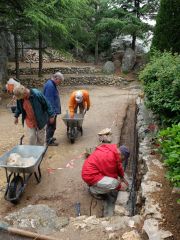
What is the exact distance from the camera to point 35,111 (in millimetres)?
6297

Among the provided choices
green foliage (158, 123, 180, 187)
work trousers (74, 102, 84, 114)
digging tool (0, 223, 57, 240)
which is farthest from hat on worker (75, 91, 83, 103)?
digging tool (0, 223, 57, 240)

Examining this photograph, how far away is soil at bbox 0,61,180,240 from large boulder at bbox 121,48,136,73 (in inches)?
325

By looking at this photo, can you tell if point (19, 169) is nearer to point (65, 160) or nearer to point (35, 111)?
point (35, 111)

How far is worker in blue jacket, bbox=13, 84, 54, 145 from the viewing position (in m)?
6.18

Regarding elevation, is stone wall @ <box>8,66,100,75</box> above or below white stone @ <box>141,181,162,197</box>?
above

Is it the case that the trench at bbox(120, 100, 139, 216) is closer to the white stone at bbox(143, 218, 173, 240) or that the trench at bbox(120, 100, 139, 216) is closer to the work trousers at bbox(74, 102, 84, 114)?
the white stone at bbox(143, 218, 173, 240)

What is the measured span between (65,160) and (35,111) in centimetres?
157

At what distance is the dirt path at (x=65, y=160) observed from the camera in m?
5.41

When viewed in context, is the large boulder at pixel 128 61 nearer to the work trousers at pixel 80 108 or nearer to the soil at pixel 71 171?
the soil at pixel 71 171

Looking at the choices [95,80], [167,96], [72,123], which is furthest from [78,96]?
[95,80]

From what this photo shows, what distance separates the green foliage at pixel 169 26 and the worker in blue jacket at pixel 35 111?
6.24 m

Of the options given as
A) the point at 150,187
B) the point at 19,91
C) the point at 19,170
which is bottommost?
the point at 19,170

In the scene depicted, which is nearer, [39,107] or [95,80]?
[39,107]

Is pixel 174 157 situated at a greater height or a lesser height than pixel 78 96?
greater
